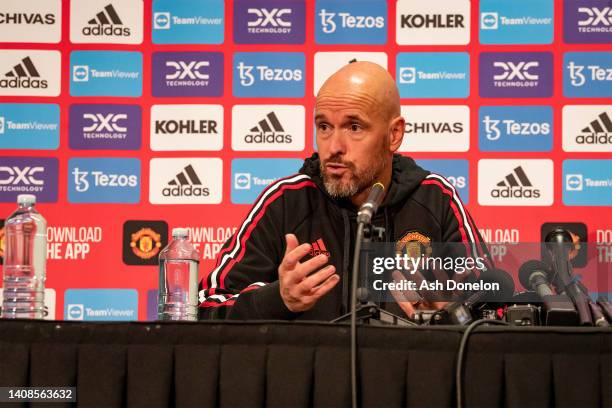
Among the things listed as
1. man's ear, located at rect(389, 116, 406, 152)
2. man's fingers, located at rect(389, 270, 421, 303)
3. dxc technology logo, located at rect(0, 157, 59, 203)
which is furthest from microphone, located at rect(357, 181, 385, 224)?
dxc technology logo, located at rect(0, 157, 59, 203)

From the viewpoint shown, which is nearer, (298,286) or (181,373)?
(181,373)

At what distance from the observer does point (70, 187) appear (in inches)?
132

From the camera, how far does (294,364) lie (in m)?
1.31

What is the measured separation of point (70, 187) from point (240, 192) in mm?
712

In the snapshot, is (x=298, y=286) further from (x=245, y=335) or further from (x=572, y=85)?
(x=572, y=85)

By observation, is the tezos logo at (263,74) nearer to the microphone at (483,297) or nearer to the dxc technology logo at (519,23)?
the dxc technology logo at (519,23)

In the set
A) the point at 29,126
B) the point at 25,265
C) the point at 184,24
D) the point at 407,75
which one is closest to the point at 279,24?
the point at 184,24

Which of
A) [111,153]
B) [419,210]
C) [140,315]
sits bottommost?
[140,315]

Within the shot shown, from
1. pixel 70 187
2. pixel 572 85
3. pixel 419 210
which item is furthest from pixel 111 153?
pixel 572 85

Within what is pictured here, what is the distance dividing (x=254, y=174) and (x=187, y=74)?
51cm

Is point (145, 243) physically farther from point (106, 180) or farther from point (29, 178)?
point (29, 178)

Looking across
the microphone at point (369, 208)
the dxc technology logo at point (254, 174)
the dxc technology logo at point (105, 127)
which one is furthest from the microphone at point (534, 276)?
the dxc technology logo at point (105, 127)

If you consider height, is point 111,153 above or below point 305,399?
above

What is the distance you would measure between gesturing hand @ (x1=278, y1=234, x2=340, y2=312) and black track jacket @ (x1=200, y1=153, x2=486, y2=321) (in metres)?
0.51
